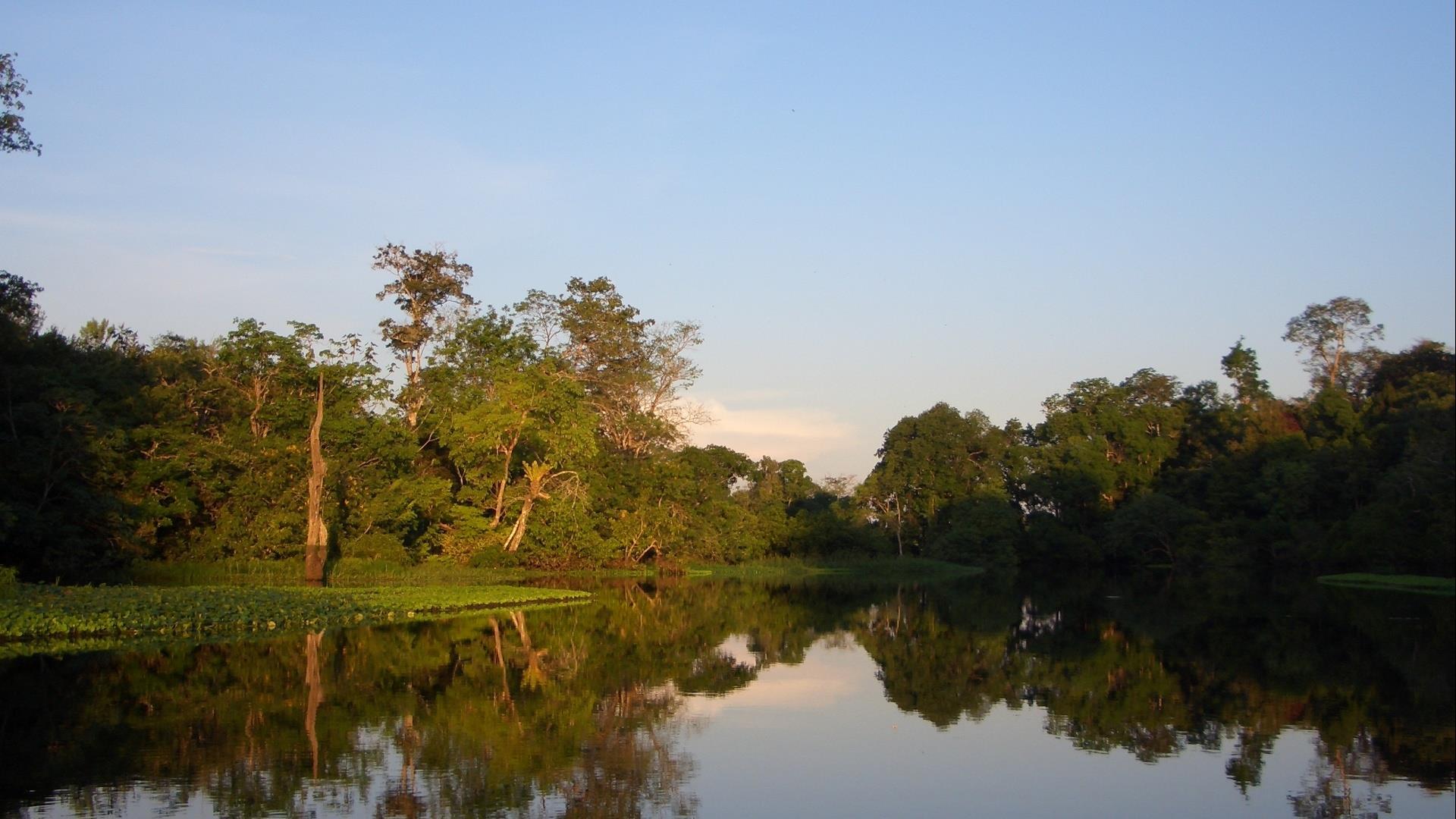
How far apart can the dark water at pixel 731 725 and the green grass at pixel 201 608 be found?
5.80 feet

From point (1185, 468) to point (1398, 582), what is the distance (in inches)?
996

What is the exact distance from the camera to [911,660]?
1844 centimetres

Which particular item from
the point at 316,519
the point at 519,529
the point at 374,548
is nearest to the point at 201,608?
the point at 316,519

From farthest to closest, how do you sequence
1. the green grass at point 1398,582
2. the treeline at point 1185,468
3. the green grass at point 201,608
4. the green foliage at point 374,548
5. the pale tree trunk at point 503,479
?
the treeline at point 1185,468 < the pale tree trunk at point 503,479 < the green grass at point 1398,582 < the green foliage at point 374,548 < the green grass at point 201,608

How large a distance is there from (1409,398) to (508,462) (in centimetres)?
4206

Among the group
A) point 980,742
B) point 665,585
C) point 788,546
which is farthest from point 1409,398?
point 980,742

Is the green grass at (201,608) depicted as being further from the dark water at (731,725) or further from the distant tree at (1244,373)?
the distant tree at (1244,373)

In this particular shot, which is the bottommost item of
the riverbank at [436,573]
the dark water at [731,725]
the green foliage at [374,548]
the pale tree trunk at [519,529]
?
the dark water at [731,725]

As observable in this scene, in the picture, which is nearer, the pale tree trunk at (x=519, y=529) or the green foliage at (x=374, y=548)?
the green foliage at (x=374, y=548)

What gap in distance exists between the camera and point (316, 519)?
32.5m

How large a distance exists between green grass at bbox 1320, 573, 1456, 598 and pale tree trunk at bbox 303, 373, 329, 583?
35.1m

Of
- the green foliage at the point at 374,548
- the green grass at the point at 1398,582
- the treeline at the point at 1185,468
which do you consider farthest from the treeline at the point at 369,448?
the green grass at the point at 1398,582

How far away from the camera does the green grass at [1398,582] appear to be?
38.1 metres

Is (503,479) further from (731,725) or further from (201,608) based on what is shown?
(731,725)
